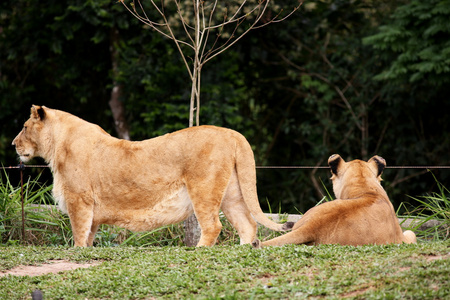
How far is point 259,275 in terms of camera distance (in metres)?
5.16

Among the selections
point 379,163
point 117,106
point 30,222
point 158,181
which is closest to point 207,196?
point 158,181

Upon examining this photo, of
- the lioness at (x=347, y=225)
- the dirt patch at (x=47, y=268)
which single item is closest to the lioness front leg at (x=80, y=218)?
the dirt patch at (x=47, y=268)

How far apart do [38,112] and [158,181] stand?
174 cm

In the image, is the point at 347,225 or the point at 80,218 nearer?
the point at 347,225

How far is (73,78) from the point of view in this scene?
1470 cm

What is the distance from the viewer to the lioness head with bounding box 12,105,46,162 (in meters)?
7.59

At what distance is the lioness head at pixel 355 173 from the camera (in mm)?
6801

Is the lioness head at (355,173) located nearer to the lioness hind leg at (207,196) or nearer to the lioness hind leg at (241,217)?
the lioness hind leg at (241,217)

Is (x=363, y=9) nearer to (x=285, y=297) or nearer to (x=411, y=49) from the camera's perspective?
(x=411, y=49)

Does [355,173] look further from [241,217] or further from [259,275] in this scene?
[259,275]

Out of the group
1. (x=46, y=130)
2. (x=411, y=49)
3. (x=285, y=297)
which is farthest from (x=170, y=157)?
(x=411, y=49)

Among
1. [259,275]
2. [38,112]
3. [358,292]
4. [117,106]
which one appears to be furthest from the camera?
[117,106]

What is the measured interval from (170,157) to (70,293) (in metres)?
2.17

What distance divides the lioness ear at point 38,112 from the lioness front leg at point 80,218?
1.11 metres
